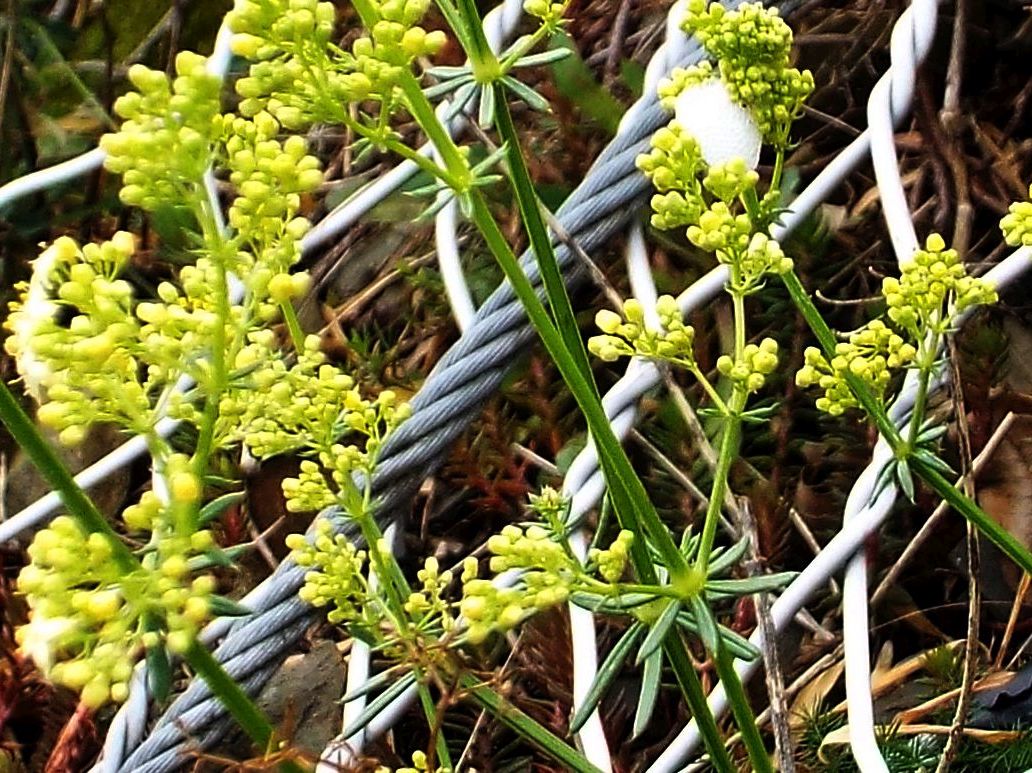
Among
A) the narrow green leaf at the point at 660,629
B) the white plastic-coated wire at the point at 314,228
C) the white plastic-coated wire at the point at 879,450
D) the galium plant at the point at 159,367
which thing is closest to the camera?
the galium plant at the point at 159,367

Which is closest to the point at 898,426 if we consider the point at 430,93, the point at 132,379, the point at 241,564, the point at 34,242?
the point at 430,93

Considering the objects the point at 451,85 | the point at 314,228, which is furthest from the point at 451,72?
the point at 314,228

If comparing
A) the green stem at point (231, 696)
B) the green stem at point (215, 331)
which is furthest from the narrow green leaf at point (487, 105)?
the green stem at point (231, 696)

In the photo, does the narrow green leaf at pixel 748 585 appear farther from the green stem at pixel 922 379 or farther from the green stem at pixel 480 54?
the green stem at pixel 480 54

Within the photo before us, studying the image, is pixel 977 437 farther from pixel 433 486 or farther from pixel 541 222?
pixel 541 222

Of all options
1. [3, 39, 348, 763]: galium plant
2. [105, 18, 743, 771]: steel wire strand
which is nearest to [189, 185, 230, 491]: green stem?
[3, 39, 348, 763]: galium plant

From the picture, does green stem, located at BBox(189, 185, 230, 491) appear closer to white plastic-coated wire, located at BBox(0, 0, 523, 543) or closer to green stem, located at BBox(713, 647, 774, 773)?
green stem, located at BBox(713, 647, 774, 773)
